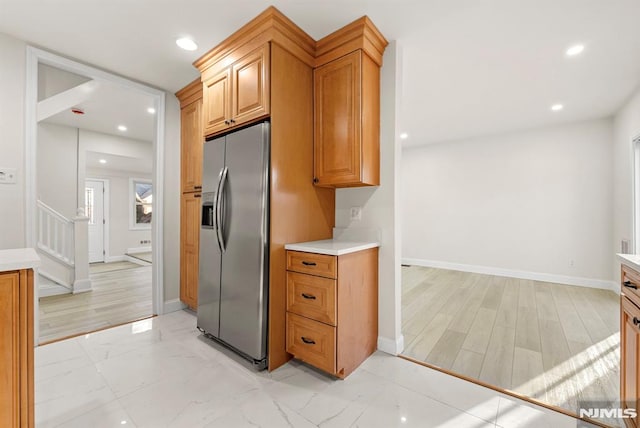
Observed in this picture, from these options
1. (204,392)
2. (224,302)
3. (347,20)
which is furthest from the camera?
(224,302)

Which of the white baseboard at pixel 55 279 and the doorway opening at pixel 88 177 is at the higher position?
the doorway opening at pixel 88 177

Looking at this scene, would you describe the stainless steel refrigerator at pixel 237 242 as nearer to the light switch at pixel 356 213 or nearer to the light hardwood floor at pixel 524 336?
the light switch at pixel 356 213

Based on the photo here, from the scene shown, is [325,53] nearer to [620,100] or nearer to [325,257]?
[325,257]

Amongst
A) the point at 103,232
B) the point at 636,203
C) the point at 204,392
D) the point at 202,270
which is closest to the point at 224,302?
the point at 202,270

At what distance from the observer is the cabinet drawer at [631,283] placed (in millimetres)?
1178

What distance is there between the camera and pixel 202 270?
2371 mm

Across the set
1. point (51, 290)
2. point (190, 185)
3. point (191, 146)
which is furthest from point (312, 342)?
point (51, 290)

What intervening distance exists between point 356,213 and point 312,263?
73cm

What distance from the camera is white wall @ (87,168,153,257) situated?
677cm

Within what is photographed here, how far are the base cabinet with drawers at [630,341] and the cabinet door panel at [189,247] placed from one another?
10.4 feet

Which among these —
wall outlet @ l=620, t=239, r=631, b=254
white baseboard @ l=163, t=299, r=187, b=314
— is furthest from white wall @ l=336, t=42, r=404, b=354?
wall outlet @ l=620, t=239, r=631, b=254

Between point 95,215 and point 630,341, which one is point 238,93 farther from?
point 95,215

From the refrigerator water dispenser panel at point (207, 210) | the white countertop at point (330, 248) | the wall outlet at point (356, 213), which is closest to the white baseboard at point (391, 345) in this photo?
the white countertop at point (330, 248)

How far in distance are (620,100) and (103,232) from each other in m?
9.97
